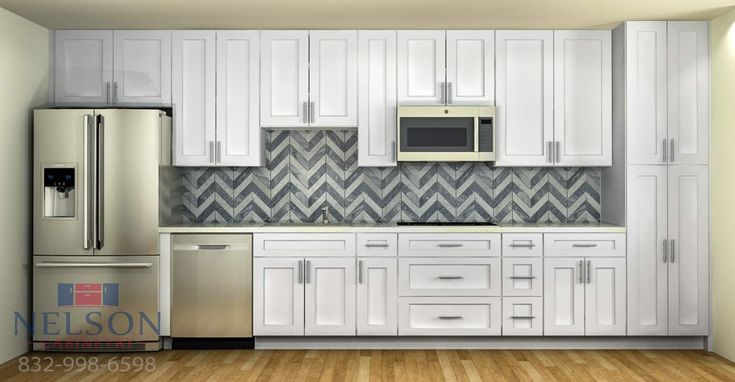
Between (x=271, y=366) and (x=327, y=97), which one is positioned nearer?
(x=271, y=366)

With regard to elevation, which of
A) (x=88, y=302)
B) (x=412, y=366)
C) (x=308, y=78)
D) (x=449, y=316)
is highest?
(x=308, y=78)

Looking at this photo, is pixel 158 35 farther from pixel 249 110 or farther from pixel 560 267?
pixel 560 267

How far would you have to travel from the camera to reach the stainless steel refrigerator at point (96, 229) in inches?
189

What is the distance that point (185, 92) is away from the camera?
5.17 metres

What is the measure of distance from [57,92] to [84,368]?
1.97m

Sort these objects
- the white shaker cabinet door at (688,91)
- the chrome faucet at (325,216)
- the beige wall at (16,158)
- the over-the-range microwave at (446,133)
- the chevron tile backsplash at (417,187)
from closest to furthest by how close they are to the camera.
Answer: the beige wall at (16,158) < the white shaker cabinet door at (688,91) < the over-the-range microwave at (446,133) < the chrome faucet at (325,216) < the chevron tile backsplash at (417,187)

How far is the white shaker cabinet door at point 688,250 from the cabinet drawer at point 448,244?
1207 mm

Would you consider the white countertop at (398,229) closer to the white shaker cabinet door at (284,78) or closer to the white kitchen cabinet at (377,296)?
the white kitchen cabinet at (377,296)

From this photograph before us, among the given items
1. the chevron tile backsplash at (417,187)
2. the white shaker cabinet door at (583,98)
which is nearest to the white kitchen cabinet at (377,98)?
the chevron tile backsplash at (417,187)

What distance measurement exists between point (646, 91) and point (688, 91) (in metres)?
0.28

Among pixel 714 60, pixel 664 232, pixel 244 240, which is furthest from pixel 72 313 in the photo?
pixel 714 60

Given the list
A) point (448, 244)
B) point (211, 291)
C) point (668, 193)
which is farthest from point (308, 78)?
point (668, 193)

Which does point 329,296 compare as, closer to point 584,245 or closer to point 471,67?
point 584,245

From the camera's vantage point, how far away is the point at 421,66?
5.16m
